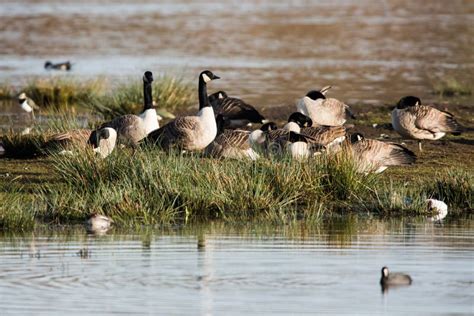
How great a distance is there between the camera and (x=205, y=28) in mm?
50594

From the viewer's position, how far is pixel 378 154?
52.2 ft

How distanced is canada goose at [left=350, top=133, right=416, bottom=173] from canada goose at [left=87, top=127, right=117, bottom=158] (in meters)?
3.35

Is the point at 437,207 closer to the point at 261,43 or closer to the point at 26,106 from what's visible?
the point at 26,106

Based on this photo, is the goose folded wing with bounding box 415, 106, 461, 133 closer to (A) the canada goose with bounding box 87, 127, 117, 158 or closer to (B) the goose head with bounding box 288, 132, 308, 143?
(B) the goose head with bounding box 288, 132, 308, 143

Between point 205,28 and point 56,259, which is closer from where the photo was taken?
point 56,259

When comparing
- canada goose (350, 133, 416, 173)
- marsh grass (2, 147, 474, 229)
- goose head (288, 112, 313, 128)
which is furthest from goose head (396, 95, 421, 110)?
marsh grass (2, 147, 474, 229)

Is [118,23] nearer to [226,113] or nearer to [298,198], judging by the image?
[226,113]

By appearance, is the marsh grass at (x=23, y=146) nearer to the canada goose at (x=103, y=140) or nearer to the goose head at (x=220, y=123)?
the canada goose at (x=103, y=140)

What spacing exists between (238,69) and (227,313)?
26.4 metres

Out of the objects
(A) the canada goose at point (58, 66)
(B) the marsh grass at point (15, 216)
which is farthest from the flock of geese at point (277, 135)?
(A) the canada goose at point (58, 66)

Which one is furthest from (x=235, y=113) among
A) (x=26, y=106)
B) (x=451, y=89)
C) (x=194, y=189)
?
(x=451, y=89)

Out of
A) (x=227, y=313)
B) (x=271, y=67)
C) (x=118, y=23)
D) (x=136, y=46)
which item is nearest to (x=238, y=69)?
(x=271, y=67)

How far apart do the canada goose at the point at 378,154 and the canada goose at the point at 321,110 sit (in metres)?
3.83

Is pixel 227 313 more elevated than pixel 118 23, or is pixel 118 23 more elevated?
pixel 118 23
